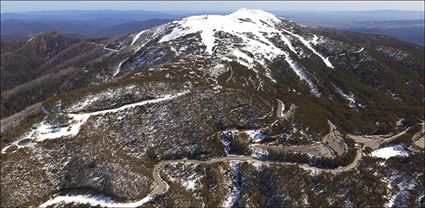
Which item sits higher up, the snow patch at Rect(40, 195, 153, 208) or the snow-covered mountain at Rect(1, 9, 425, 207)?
the snow-covered mountain at Rect(1, 9, 425, 207)

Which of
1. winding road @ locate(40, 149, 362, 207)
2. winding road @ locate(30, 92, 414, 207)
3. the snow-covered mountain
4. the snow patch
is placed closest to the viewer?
the snow patch

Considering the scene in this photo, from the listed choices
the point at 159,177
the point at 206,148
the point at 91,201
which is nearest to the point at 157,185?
the point at 159,177

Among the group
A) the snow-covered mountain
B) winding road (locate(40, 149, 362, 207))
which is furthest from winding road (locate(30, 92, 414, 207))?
the snow-covered mountain

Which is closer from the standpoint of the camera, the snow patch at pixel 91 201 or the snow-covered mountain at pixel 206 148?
the snow patch at pixel 91 201

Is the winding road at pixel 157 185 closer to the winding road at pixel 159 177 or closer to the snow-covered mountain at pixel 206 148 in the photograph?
the winding road at pixel 159 177

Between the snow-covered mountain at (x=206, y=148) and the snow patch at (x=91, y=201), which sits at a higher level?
the snow-covered mountain at (x=206, y=148)

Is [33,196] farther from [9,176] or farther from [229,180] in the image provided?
[229,180]

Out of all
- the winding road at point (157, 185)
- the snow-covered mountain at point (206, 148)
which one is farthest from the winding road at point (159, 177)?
the snow-covered mountain at point (206, 148)

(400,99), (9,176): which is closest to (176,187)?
(9,176)

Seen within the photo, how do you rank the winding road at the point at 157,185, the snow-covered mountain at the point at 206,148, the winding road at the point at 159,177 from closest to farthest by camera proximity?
the winding road at the point at 157,185, the winding road at the point at 159,177, the snow-covered mountain at the point at 206,148

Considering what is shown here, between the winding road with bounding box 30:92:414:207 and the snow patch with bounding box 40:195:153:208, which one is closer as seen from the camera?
the snow patch with bounding box 40:195:153:208

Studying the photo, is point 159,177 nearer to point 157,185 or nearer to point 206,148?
point 157,185

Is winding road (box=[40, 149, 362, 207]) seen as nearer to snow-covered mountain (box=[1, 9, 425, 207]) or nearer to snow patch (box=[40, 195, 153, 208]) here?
snow patch (box=[40, 195, 153, 208])
